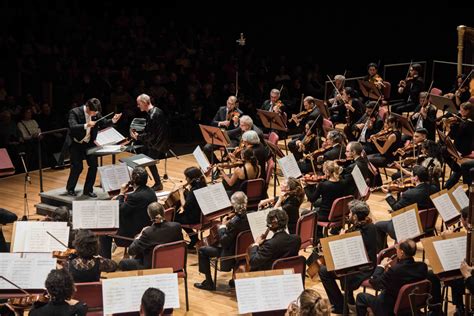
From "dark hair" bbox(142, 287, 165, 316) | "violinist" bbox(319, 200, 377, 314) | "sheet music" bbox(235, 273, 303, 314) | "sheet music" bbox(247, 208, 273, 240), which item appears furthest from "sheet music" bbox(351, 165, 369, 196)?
"dark hair" bbox(142, 287, 165, 316)

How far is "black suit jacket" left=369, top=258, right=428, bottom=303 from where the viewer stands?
727 centimetres

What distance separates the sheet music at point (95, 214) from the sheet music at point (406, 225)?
2.90 m

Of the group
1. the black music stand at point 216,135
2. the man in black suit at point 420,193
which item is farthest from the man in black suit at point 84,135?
the man in black suit at point 420,193

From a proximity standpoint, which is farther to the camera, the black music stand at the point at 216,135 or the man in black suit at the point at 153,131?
the man in black suit at the point at 153,131

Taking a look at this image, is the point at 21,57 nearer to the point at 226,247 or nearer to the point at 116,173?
the point at 116,173

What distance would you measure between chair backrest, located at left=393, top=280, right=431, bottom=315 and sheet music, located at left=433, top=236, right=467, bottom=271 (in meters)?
0.34

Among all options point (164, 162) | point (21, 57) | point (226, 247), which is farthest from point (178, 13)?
point (226, 247)

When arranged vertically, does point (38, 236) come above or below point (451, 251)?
above

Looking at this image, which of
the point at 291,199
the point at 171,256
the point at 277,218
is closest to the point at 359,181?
the point at 291,199

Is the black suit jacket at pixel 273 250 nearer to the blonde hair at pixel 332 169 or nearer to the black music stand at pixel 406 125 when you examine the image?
the blonde hair at pixel 332 169

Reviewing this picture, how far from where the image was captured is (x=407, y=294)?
7.15 m

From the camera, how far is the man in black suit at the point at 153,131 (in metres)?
12.0

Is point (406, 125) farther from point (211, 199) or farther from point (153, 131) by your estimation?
point (211, 199)

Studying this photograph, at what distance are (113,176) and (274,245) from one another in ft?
9.63
